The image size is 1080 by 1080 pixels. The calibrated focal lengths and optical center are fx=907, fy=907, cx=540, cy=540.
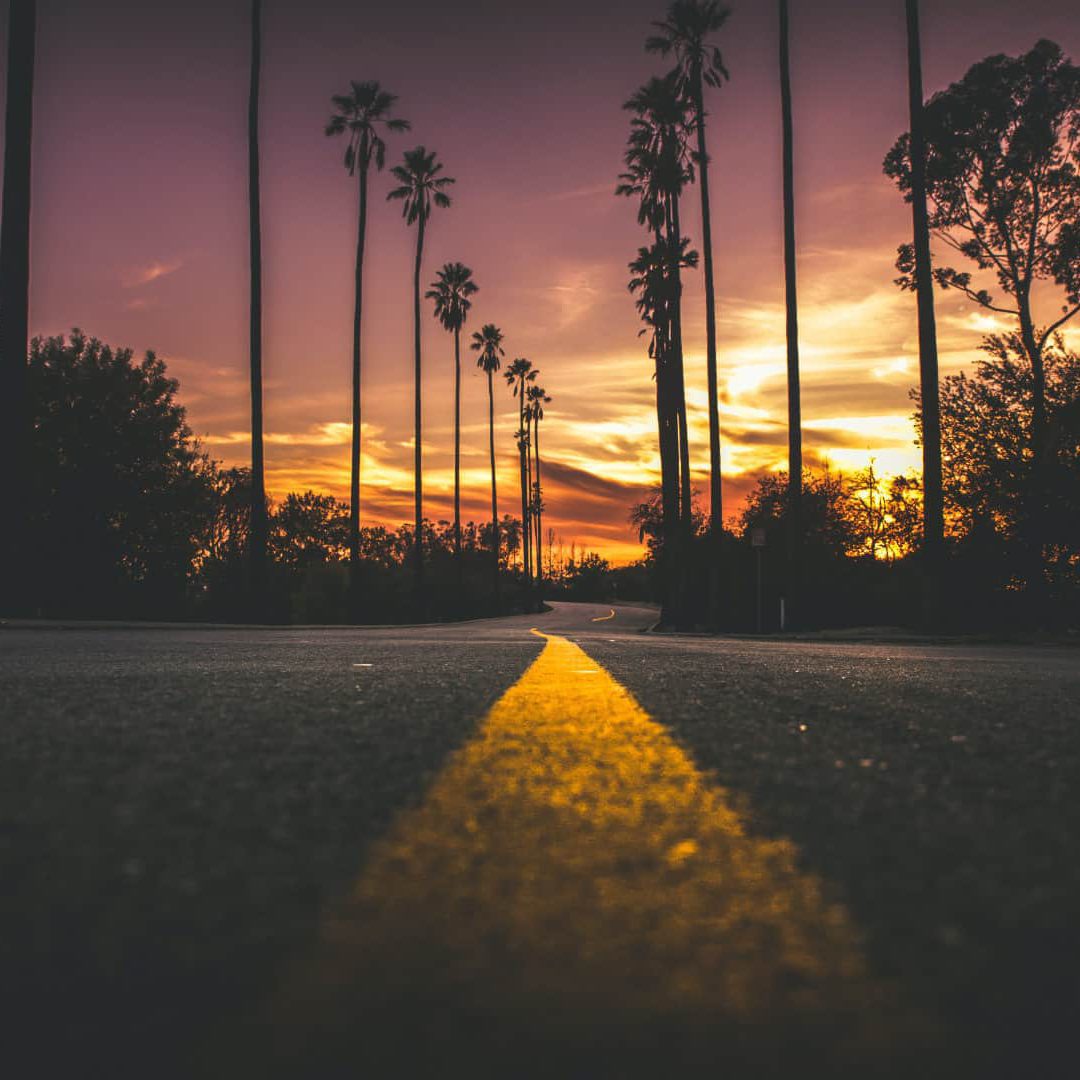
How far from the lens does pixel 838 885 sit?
1.13 m

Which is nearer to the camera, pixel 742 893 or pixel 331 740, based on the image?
pixel 742 893

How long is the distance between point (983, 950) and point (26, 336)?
16740mm

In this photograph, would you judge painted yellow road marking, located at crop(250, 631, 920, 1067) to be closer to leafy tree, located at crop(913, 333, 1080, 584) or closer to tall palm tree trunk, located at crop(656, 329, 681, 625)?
leafy tree, located at crop(913, 333, 1080, 584)

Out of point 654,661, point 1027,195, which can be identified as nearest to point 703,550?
point 1027,195

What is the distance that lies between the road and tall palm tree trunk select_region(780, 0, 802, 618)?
26.0 m

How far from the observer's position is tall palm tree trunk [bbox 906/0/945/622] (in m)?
21.8

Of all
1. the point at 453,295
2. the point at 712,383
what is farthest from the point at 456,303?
the point at 712,383

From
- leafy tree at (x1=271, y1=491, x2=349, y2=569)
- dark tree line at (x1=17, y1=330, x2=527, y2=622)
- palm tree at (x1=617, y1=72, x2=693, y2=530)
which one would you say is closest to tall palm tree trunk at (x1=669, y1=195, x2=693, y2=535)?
palm tree at (x1=617, y1=72, x2=693, y2=530)

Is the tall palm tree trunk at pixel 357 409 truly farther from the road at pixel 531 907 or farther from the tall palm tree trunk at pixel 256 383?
the road at pixel 531 907

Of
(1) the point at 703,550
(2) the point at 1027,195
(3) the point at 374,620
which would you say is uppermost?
(2) the point at 1027,195

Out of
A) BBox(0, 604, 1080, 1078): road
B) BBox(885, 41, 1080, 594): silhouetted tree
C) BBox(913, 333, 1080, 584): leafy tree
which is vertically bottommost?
BBox(0, 604, 1080, 1078): road

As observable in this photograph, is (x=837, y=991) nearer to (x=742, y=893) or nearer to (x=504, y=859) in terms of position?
(x=742, y=893)

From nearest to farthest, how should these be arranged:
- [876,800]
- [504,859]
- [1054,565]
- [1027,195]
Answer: [504,859], [876,800], [1054,565], [1027,195]

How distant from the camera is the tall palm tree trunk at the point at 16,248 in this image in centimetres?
1455
